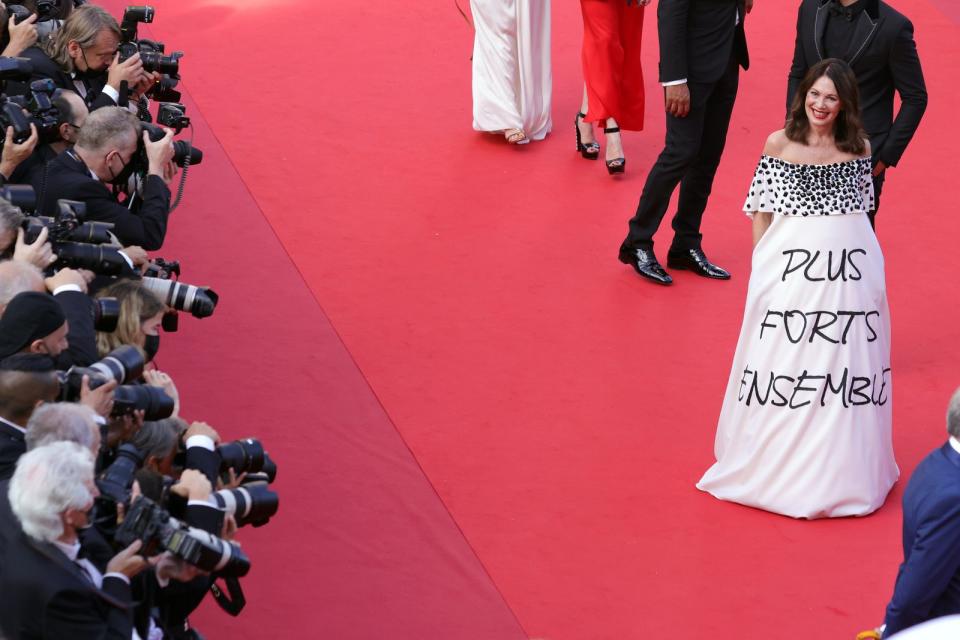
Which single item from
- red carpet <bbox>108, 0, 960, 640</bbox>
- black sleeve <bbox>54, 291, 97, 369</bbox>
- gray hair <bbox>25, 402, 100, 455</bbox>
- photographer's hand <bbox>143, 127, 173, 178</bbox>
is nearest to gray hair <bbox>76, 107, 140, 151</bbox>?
photographer's hand <bbox>143, 127, 173, 178</bbox>

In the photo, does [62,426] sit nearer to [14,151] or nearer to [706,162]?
[14,151]

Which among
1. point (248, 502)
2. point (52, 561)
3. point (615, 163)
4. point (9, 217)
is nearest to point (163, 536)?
point (52, 561)

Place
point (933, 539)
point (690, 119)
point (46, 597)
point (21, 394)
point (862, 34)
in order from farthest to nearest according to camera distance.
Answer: point (690, 119)
point (862, 34)
point (21, 394)
point (933, 539)
point (46, 597)

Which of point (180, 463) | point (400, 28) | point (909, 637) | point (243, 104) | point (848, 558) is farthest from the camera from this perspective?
point (400, 28)

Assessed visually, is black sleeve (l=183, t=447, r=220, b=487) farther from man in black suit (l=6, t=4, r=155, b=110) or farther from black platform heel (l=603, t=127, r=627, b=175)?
black platform heel (l=603, t=127, r=627, b=175)

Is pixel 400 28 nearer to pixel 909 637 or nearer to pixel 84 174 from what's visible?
pixel 84 174

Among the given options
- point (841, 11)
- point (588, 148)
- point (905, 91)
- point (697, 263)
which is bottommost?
point (588, 148)

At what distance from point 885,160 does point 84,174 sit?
120 inches

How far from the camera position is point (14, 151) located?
15.6ft

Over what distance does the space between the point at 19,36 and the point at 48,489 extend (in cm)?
304

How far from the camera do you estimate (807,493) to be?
4.79 m

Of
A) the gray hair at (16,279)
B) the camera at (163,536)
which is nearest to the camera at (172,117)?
the gray hair at (16,279)

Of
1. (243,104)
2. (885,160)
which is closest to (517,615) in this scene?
(885,160)

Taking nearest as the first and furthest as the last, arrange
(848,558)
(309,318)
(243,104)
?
1. (848,558)
2. (309,318)
3. (243,104)
